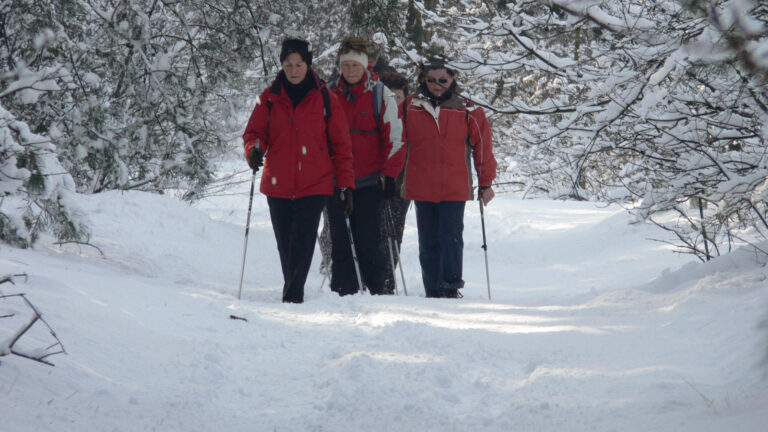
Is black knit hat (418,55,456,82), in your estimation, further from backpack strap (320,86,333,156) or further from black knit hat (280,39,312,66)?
black knit hat (280,39,312,66)

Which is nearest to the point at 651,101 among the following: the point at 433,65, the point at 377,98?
the point at 433,65

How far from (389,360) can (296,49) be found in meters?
3.04

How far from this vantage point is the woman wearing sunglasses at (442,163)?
6578mm

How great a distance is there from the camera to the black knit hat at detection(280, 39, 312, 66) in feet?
18.4

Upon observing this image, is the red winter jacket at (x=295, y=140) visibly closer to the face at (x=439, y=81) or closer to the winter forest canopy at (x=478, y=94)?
the winter forest canopy at (x=478, y=94)

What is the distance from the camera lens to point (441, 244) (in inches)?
262

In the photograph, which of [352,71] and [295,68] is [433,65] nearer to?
[352,71]

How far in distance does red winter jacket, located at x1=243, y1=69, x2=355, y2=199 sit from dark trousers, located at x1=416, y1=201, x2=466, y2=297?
1322 millimetres

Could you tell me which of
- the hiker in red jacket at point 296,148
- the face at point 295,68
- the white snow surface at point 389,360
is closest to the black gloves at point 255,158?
the hiker in red jacket at point 296,148

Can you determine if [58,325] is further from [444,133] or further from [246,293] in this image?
[444,133]

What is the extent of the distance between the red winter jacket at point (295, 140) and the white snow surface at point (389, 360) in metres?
1.04

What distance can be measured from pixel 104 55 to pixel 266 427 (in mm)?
5903

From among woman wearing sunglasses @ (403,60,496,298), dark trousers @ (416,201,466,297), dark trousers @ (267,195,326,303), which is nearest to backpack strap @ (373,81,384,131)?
woman wearing sunglasses @ (403,60,496,298)

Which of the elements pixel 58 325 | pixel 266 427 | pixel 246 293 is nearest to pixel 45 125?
pixel 246 293
